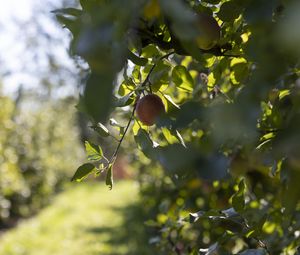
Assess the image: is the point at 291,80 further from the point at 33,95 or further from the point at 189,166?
the point at 33,95

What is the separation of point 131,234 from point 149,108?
16.7 ft

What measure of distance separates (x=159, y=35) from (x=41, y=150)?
827cm

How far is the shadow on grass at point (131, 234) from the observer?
491 cm

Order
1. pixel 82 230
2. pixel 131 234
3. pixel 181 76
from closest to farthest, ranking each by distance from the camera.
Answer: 1. pixel 181 76
2. pixel 131 234
3. pixel 82 230

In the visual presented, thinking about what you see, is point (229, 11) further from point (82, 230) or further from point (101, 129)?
point (82, 230)

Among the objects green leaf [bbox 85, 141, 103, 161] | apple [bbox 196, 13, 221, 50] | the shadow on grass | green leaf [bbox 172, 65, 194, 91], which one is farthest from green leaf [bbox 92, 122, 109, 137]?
the shadow on grass

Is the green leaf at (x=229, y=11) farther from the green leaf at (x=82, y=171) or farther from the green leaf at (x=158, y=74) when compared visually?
the green leaf at (x=82, y=171)

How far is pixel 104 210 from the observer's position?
8.37 meters

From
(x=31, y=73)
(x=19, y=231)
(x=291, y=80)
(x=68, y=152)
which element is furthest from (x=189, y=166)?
(x=68, y=152)

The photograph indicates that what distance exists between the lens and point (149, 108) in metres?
0.89

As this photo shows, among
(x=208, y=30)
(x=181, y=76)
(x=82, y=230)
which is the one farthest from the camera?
(x=82, y=230)

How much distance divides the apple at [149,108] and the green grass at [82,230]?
3.70 metres

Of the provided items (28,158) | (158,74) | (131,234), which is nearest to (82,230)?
(131,234)

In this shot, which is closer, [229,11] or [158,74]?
[229,11]
